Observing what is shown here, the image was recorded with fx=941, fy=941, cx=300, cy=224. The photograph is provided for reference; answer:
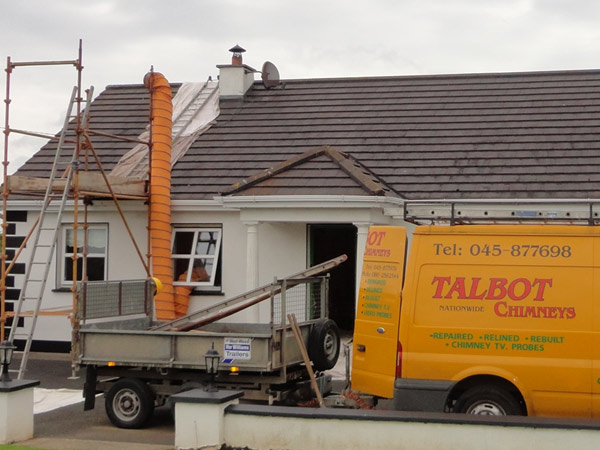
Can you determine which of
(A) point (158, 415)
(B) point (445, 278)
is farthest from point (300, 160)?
(B) point (445, 278)

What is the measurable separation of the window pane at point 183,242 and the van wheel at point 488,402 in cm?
936

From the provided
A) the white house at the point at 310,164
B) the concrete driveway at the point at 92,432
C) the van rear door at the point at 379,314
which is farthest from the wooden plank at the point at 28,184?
the van rear door at the point at 379,314

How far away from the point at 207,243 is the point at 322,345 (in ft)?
22.6

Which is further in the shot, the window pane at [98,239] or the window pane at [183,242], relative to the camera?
the window pane at [98,239]

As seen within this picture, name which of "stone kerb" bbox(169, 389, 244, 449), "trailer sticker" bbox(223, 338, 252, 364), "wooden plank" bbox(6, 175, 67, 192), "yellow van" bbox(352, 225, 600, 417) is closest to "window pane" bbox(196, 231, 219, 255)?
"wooden plank" bbox(6, 175, 67, 192)

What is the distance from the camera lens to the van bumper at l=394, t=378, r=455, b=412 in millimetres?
9820

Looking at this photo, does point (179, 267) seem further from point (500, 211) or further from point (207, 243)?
point (500, 211)

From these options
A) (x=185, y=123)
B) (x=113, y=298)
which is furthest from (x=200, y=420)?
(x=185, y=123)

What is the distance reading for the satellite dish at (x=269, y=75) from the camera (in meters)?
21.7

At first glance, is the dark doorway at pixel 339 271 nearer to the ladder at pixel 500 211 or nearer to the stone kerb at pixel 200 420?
the ladder at pixel 500 211

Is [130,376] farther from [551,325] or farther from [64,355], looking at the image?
[64,355]

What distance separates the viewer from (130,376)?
1148 cm

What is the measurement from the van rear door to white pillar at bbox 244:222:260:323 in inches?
249

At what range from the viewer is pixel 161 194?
A: 1762 cm
